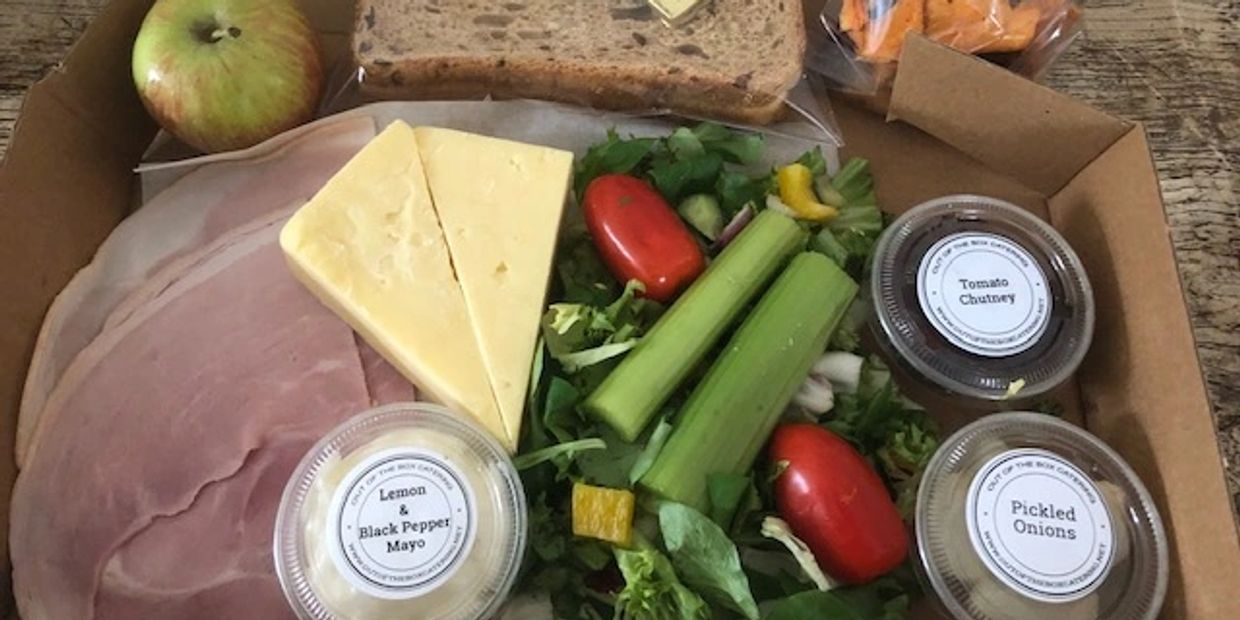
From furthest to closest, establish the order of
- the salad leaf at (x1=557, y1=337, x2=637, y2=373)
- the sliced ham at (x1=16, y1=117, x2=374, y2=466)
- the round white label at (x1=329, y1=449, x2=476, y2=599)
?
the sliced ham at (x1=16, y1=117, x2=374, y2=466)
the salad leaf at (x1=557, y1=337, x2=637, y2=373)
the round white label at (x1=329, y1=449, x2=476, y2=599)

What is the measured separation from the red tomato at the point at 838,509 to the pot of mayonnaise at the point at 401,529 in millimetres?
227

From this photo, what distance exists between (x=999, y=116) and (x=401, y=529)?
0.72 metres

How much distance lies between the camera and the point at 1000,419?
1.05 metres

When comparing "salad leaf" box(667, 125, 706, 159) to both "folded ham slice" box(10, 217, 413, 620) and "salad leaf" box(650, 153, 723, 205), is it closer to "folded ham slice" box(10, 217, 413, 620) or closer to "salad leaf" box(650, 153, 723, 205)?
"salad leaf" box(650, 153, 723, 205)

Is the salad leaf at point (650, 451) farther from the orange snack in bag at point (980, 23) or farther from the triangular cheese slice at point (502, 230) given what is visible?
the orange snack in bag at point (980, 23)

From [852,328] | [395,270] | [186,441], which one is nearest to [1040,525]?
[852,328]

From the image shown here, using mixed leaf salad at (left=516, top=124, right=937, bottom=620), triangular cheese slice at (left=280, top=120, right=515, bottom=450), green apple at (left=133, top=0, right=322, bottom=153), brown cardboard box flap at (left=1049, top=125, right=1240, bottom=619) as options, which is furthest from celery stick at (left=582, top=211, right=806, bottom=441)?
green apple at (left=133, top=0, right=322, bottom=153)

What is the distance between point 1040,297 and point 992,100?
21 centimetres

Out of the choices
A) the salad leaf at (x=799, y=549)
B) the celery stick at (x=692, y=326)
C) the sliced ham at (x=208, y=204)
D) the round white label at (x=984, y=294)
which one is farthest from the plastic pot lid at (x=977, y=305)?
the sliced ham at (x=208, y=204)

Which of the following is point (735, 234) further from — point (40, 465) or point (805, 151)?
point (40, 465)

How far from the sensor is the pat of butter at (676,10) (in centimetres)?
123

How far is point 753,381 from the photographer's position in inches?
40.1

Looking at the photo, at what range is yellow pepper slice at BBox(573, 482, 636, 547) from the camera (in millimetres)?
956

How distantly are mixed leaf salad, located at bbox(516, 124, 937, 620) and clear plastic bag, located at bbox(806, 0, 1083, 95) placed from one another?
173 mm
